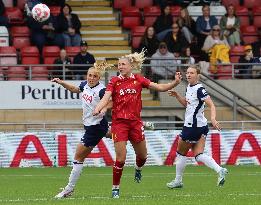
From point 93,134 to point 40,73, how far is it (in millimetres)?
12373

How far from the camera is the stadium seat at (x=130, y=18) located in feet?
107

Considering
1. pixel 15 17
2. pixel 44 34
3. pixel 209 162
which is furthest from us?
pixel 15 17

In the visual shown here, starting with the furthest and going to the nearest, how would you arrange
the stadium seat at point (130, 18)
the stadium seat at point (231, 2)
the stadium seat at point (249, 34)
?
the stadium seat at point (231, 2), the stadium seat at point (249, 34), the stadium seat at point (130, 18)

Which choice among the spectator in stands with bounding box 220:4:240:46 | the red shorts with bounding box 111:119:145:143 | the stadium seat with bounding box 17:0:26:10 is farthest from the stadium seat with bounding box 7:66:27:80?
the red shorts with bounding box 111:119:145:143

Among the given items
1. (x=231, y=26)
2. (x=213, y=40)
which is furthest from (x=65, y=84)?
(x=231, y=26)

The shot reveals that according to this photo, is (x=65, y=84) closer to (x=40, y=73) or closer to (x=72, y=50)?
(x=40, y=73)

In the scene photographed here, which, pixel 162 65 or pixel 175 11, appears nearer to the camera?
pixel 162 65

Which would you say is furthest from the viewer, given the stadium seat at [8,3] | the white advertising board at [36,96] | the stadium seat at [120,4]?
the stadium seat at [120,4]

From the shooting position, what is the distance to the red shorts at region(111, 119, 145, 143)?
53.5ft

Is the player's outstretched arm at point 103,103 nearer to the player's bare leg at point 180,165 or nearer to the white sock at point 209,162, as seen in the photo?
the player's bare leg at point 180,165

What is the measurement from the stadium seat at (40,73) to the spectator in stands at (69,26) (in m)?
1.89


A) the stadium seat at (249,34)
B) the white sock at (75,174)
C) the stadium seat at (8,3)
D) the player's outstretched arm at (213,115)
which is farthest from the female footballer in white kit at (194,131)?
the stadium seat at (249,34)

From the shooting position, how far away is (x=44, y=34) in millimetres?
30859

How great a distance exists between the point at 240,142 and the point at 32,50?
649 centimetres
